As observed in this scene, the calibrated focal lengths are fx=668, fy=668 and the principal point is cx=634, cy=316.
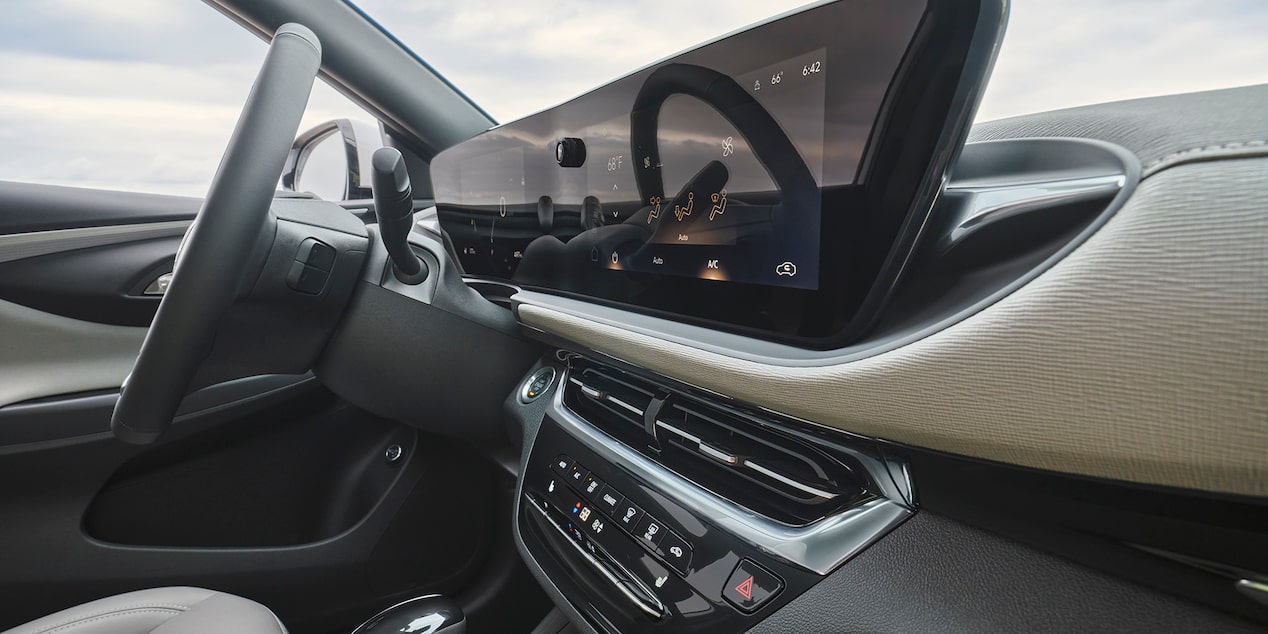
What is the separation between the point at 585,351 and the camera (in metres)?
0.94

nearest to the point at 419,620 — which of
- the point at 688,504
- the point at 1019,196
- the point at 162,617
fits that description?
the point at 162,617

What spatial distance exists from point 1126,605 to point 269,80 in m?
0.96

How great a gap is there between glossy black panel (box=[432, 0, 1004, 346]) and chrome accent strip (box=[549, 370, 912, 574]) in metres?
0.15

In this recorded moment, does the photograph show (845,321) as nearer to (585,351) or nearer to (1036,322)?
(1036,322)

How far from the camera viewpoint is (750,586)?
61cm

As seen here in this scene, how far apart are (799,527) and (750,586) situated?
76 millimetres

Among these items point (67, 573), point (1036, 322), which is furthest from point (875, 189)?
point (67, 573)

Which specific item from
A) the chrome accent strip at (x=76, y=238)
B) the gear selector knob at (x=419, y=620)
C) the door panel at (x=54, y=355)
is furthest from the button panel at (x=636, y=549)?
the chrome accent strip at (x=76, y=238)

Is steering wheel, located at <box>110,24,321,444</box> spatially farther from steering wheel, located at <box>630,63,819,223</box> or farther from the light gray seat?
steering wheel, located at <box>630,63,819,223</box>

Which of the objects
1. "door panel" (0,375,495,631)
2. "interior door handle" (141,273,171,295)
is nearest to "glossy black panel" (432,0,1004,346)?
"door panel" (0,375,495,631)

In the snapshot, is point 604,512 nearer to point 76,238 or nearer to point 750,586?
point 750,586

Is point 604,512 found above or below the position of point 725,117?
below

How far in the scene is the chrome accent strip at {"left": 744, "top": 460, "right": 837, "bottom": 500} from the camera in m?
0.59

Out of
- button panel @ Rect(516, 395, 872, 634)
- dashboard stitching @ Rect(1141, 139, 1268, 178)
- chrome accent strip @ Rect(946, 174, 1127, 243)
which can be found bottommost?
button panel @ Rect(516, 395, 872, 634)
